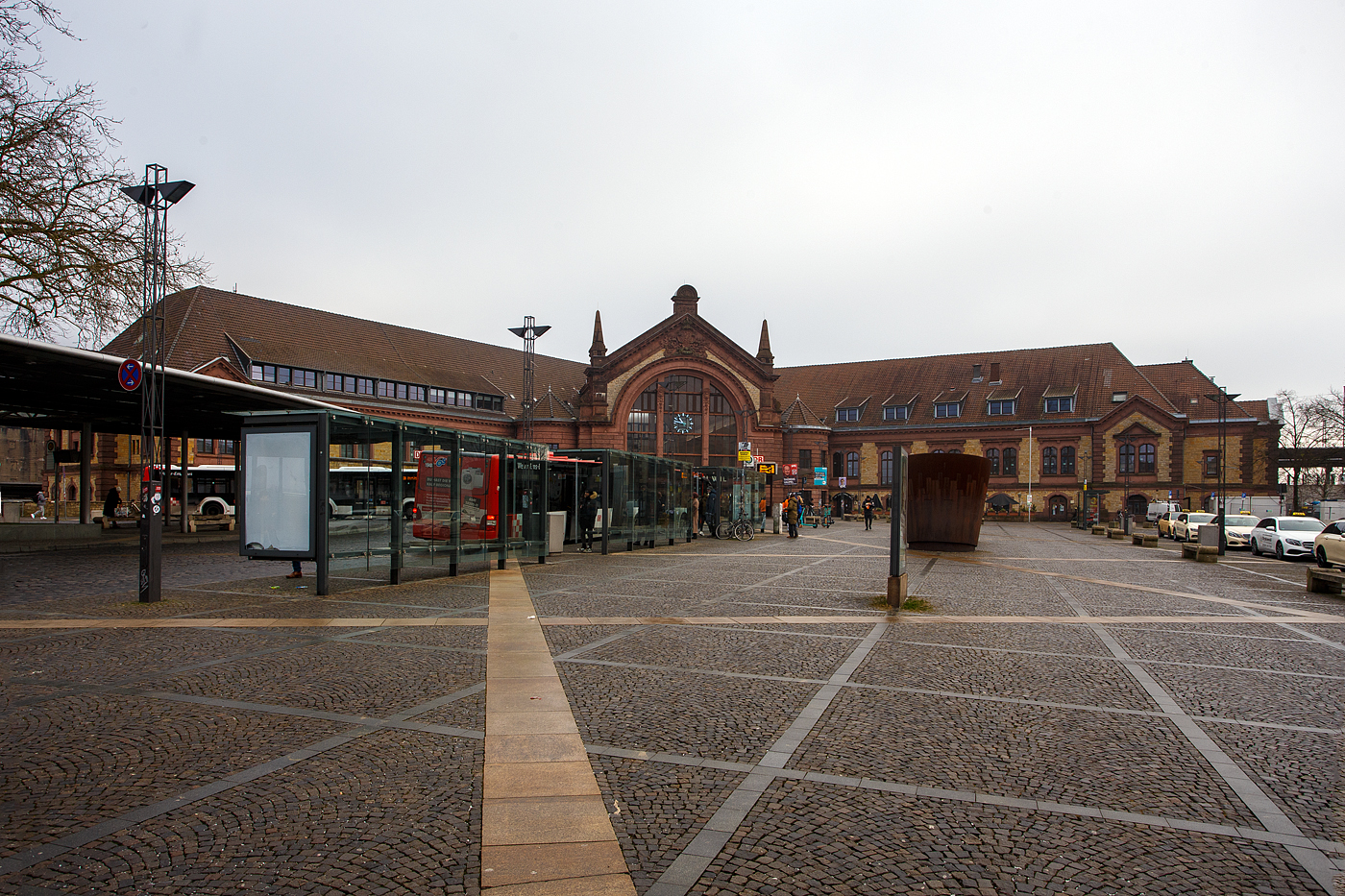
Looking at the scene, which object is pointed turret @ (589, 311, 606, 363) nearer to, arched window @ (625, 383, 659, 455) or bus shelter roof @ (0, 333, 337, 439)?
arched window @ (625, 383, 659, 455)

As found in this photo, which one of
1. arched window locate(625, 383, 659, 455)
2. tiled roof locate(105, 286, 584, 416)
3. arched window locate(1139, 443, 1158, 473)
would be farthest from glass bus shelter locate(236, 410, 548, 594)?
arched window locate(1139, 443, 1158, 473)

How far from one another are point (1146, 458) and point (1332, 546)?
144ft

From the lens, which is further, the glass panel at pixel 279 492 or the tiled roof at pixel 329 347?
the tiled roof at pixel 329 347

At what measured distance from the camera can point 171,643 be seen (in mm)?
8844

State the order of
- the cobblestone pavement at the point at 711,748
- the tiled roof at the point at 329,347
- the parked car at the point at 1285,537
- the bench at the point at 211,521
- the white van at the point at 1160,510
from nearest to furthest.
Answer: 1. the cobblestone pavement at the point at 711,748
2. the parked car at the point at 1285,537
3. the bench at the point at 211,521
4. the tiled roof at the point at 329,347
5. the white van at the point at 1160,510

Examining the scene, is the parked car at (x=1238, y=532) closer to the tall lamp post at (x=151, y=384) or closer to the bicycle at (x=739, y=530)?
the bicycle at (x=739, y=530)

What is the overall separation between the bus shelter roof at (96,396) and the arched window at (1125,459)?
56.4 metres

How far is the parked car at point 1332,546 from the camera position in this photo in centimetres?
2047

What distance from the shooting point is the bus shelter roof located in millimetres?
16219

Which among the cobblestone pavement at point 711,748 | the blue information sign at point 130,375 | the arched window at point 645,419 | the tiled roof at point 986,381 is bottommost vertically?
the cobblestone pavement at point 711,748

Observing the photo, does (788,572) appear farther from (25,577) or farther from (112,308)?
(112,308)

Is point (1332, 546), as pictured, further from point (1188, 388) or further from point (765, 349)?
point (1188, 388)

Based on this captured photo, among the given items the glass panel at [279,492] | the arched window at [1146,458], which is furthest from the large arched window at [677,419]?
the glass panel at [279,492]

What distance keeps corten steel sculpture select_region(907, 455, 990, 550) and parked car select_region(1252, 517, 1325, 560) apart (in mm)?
10137
